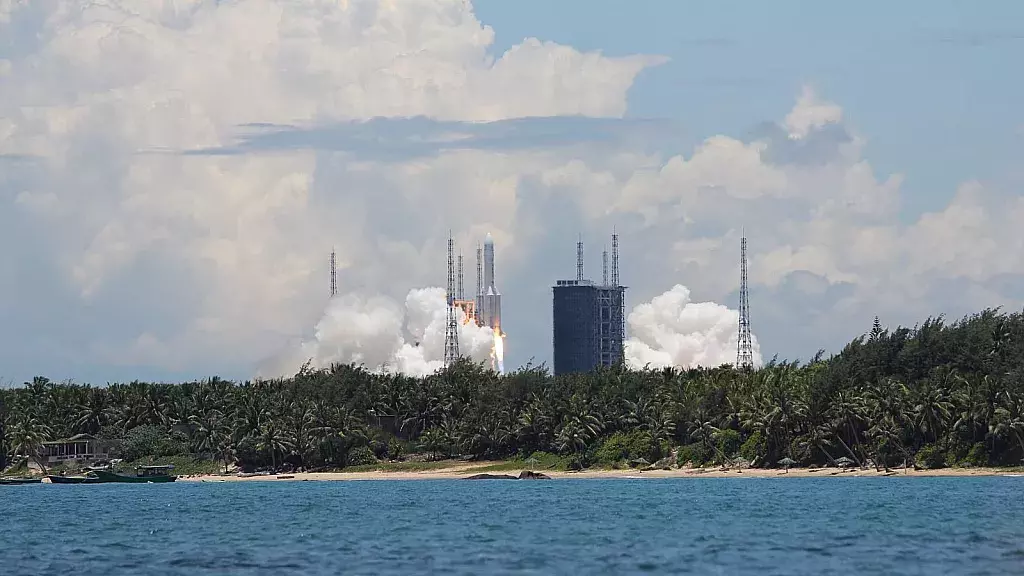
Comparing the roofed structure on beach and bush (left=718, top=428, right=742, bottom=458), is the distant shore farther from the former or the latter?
the roofed structure on beach

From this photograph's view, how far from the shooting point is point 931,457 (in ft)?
467

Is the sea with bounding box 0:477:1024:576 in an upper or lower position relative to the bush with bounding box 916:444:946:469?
lower

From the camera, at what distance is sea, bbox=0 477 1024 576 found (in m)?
59.1

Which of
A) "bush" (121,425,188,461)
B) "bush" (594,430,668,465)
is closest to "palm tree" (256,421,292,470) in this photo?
"bush" (121,425,188,461)

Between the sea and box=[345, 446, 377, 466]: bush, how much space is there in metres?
41.0

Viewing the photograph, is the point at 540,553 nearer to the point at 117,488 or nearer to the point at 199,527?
the point at 199,527

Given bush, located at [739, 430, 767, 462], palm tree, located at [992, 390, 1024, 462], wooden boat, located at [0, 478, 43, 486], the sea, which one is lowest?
the sea

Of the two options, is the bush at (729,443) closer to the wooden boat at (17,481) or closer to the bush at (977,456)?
the bush at (977,456)

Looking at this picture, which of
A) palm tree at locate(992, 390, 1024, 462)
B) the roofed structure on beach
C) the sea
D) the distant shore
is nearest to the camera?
the sea

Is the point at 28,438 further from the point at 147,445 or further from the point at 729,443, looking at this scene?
the point at 729,443

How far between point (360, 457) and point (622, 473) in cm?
3295

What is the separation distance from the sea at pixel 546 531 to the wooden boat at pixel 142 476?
38533 millimetres

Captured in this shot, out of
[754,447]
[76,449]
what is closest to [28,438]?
[76,449]

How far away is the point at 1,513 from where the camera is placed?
11206 centimetres
